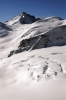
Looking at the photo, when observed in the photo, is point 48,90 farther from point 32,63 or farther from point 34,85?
point 32,63

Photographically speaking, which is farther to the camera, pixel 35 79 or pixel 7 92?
pixel 35 79

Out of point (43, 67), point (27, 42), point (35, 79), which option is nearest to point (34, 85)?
point (35, 79)

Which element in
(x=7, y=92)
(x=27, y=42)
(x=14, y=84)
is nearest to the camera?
(x=7, y=92)

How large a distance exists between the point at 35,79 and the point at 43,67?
3.18 ft

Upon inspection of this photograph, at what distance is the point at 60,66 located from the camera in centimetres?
632

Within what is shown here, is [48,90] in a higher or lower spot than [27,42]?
lower

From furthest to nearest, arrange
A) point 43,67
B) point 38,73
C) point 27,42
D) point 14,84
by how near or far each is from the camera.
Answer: point 27,42
point 43,67
point 38,73
point 14,84

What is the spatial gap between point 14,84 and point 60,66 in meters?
2.10

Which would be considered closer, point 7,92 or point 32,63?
point 7,92

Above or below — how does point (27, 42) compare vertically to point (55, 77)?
above

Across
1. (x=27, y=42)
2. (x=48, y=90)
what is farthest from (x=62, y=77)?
(x=27, y=42)

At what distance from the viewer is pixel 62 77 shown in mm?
5191

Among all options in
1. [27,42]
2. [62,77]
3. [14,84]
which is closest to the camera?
[62,77]

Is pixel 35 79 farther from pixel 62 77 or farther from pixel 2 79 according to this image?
pixel 2 79
